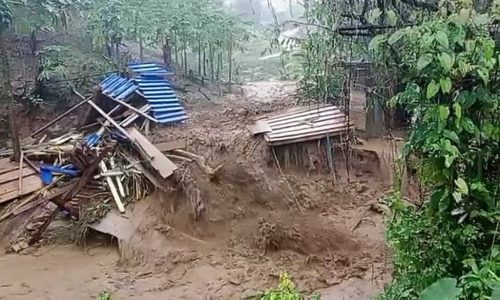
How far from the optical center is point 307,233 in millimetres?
6148

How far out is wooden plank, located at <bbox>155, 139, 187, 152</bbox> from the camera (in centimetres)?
749

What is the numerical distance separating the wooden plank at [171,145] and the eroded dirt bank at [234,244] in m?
0.13

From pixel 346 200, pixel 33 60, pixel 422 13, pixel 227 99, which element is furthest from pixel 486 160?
pixel 33 60

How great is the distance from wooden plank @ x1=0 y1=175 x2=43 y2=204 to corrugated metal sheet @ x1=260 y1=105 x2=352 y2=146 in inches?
123

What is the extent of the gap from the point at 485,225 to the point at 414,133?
0.56 meters

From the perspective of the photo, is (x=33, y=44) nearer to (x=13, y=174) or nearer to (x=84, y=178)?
(x=13, y=174)

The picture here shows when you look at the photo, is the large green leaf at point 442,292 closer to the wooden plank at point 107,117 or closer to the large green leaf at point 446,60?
the large green leaf at point 446,60

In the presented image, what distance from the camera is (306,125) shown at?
7.26 metres

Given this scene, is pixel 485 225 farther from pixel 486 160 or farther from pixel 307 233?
pixel 307 233

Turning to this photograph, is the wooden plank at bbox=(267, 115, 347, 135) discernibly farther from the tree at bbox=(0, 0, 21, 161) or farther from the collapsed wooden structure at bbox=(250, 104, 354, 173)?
the tree at bbox=(0, 0, 21, 161)

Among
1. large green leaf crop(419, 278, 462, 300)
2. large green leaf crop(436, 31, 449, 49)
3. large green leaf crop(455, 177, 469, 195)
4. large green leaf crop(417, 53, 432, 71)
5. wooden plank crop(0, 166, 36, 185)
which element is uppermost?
large green leaf crop(436, 31, 449, 49)

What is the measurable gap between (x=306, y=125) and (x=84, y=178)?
9.68 feet

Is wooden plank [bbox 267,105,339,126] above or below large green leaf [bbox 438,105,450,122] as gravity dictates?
below

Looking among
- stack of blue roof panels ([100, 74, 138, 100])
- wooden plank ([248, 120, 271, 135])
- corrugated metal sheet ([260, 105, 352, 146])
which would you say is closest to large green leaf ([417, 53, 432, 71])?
corrugated metal sheet ([260, 105, 352, 146])
